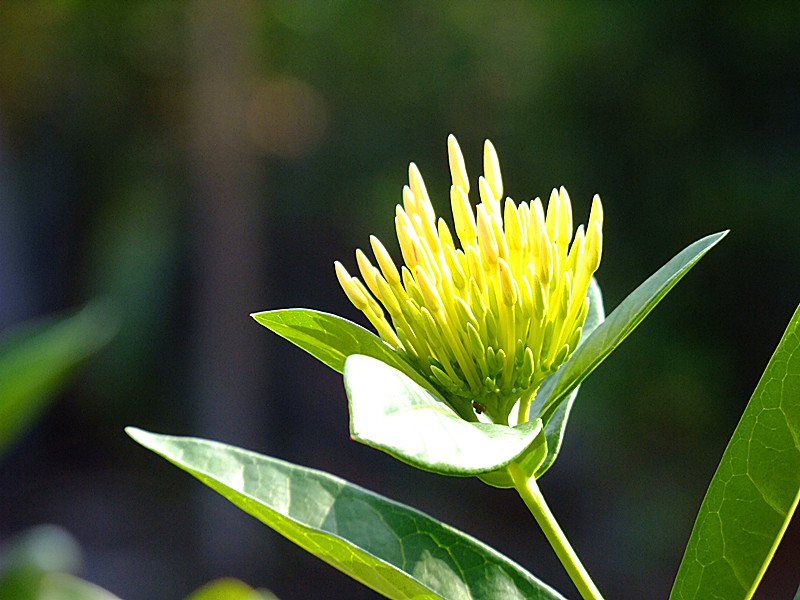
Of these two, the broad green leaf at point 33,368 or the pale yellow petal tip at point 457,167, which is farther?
the broad green leaf at point 33,368

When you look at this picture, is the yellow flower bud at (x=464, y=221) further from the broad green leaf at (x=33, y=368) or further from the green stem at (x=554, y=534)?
the broad green leaf at (x=33, y=368)

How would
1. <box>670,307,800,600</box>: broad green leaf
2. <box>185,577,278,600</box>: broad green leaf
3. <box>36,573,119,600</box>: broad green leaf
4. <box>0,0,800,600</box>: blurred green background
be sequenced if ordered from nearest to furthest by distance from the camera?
<box>670,307,800,600</box>: broad green leaf
<box>185,577,278,600</box>: broad green leaf
<box>36,573,119,600</box>: broad green leaf
<box>0,0,800,600</box>: blurred green background

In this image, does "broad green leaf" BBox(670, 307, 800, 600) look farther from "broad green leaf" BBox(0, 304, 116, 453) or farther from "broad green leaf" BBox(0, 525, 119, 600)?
"broad green leaf" BBox(0, 304, 116, 453)

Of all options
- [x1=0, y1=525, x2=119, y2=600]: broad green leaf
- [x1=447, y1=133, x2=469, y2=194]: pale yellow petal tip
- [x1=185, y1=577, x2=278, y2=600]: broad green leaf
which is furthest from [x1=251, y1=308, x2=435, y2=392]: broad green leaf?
[x1=0, y1=525, x2=119, y2=600]: broad green leaf

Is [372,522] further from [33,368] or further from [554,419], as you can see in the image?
[33,368]

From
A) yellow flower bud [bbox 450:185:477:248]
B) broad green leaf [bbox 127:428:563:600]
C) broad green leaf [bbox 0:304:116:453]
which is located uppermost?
yellow flower bud [bbox 450:185:477:248]

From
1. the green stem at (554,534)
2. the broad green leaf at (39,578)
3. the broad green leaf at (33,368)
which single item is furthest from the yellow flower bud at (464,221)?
the broad green leaf at (33,368)

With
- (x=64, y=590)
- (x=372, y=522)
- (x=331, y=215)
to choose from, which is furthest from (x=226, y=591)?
(x=331, y=215)
